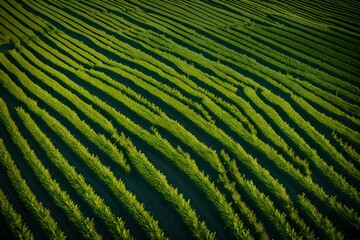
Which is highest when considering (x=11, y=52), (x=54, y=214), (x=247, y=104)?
(x=11, y=52)

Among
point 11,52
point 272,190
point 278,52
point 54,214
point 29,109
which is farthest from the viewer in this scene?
point 278,52

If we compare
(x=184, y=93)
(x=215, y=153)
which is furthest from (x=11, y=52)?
(x=215, y=153)

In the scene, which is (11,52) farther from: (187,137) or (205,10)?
(205,10)

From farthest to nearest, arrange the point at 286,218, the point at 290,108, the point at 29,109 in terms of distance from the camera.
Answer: the point at 290,108, the point at 29,109, the point at 286,218

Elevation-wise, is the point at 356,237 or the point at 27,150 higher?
the point at 27,150

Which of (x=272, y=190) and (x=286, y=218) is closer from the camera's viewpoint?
(x=286, y=218)

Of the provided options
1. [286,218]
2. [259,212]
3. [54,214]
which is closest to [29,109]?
[54,214]
